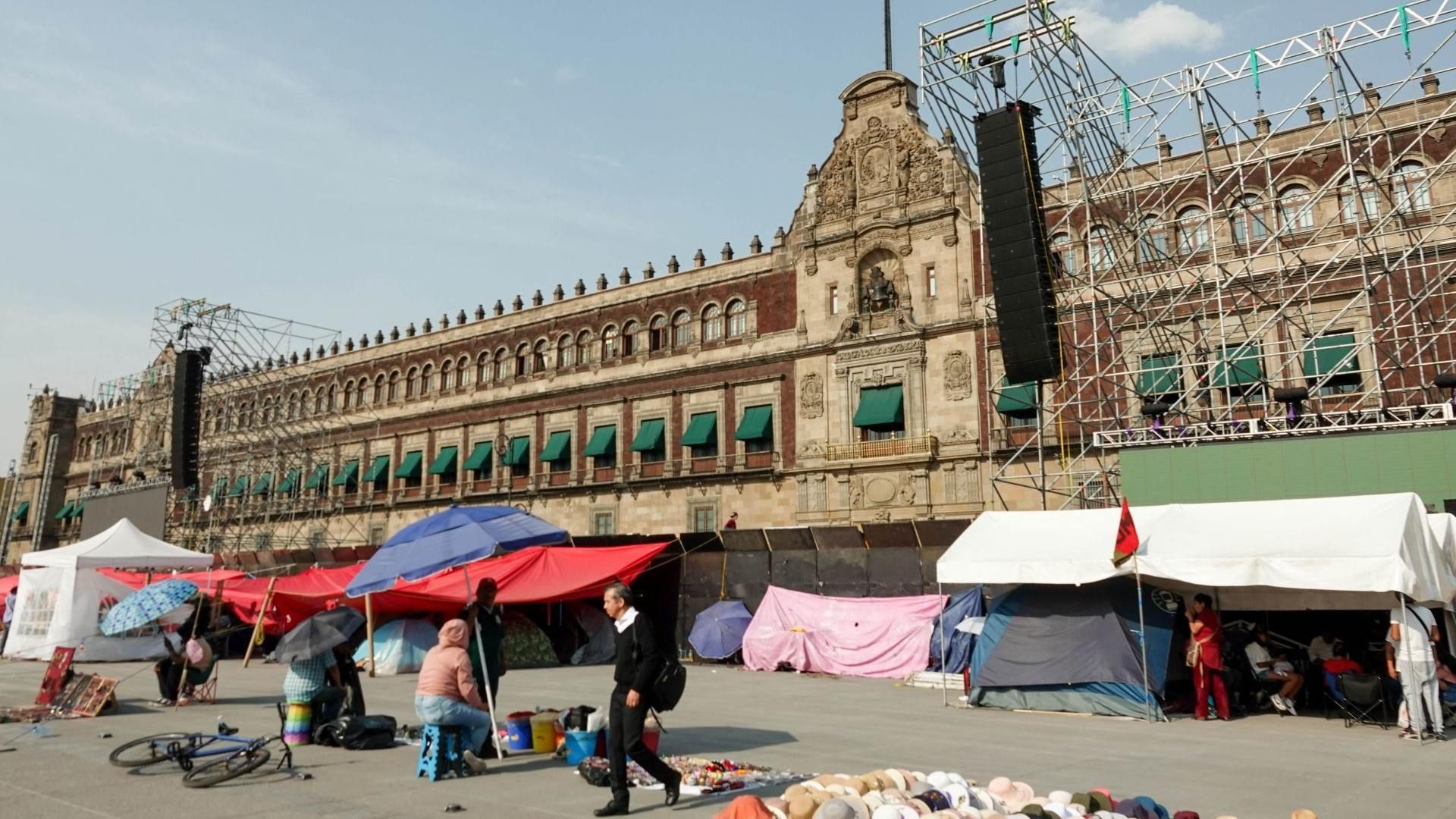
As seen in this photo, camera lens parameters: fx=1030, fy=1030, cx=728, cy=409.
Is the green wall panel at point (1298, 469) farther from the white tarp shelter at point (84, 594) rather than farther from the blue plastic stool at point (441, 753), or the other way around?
the white tarp shelter at point (84, 594)

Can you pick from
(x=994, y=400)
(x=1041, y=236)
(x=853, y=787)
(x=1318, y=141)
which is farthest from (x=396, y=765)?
(x=1318, y=141)

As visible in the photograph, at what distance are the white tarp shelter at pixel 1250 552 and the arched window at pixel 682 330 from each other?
939 inches

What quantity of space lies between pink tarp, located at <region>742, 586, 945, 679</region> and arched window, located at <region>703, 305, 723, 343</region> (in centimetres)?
1706

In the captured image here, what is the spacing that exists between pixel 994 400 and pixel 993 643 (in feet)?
52.2

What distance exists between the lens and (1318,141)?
79.6 feet

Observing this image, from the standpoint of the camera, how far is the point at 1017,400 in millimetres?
28016

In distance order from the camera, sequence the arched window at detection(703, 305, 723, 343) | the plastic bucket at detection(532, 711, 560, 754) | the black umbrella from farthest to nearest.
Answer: the arched window at detection(703, 305, 723, 343) → the black umbrella → the plastic bucket at detection(532, 711, 560, 754)

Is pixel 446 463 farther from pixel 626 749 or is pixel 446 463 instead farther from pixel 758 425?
pixel 626 749

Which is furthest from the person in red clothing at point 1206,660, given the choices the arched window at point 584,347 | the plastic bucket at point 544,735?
the arched window at point 584,347

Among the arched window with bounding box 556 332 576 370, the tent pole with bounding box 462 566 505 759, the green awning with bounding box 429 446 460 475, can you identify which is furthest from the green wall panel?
the green awning with bounding box 429 446 460 475

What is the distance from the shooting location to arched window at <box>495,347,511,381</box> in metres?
43.4

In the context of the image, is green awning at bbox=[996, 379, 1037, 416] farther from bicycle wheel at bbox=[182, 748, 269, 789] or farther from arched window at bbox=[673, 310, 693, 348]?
bicycle wheel at bbox=[182, 748, 269, 789]

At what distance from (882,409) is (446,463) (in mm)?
21126

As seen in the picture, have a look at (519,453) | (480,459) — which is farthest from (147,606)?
(480,459)
